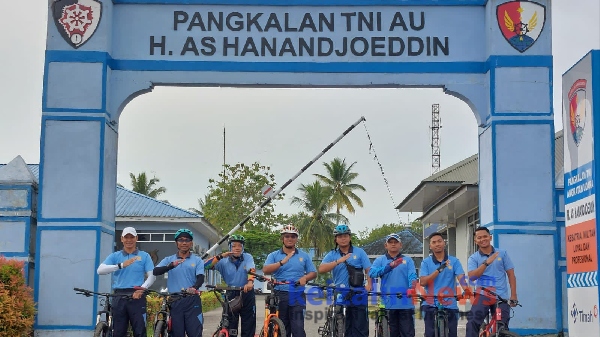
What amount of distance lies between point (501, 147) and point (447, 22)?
224 centimetres

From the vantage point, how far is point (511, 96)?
1373cm

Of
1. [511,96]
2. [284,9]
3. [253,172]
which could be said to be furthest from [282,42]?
[253,172]

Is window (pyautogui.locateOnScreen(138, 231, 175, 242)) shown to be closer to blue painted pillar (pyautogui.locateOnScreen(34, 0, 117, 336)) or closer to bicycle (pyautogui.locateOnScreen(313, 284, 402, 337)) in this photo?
blue painted pillar (pyautogui.locateOnScreen(34, 0, 117, 336))

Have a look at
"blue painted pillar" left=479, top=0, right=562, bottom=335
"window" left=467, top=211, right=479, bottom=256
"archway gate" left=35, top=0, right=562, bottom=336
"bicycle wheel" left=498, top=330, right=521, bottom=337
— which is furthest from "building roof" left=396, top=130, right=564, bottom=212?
"bicycle wheel" left=498, top=330, right=521, bottom=337

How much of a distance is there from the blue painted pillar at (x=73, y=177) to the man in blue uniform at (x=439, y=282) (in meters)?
5.20

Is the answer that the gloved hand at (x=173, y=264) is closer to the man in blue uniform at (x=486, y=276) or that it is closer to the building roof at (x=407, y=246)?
the man in blue uniform at (x=486, y=276)

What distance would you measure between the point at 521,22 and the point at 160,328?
24.1 feet

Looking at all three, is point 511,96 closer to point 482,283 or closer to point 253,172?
point 482,283

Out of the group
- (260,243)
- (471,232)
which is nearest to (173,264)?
(471,232)

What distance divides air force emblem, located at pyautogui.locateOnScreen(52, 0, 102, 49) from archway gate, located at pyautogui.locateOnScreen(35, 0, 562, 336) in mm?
17

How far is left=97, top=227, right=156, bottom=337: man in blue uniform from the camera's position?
37.7ft

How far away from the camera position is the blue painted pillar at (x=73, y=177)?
13.4 meters

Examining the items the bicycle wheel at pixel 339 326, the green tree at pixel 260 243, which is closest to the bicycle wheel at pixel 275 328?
the bicycle wheel at pixel 339 326

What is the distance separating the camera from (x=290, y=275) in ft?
40.0
